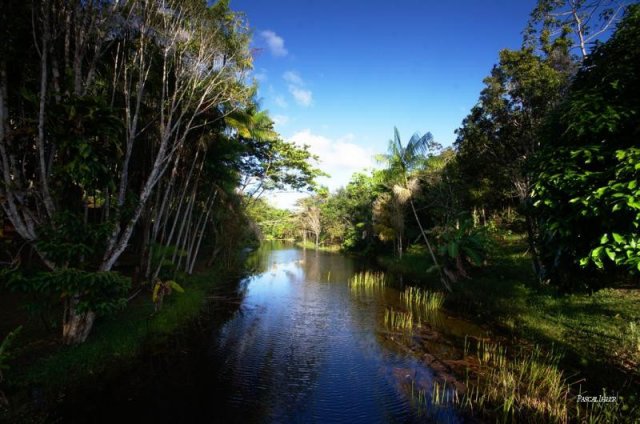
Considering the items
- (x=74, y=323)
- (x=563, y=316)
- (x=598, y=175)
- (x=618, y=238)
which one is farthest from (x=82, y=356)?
(x=563, y=316)

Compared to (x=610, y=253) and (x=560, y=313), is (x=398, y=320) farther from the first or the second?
(x=610, y=253)

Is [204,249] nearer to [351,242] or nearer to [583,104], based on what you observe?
[351,242]

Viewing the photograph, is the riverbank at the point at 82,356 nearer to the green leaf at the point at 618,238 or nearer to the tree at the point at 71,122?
the tree at the point at 71,122

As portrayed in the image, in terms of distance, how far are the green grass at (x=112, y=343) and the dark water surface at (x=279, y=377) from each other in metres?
0.60

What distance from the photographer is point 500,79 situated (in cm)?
1462

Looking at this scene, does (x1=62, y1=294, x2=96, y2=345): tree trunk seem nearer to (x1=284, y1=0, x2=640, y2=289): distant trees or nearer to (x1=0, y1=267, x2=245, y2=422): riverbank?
(x1=0, y1=267, x2=245, y2=422): riverbank

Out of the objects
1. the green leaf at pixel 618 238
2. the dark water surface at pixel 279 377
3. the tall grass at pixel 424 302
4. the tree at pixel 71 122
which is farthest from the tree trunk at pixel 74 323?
the tall grass at pixel 424 302

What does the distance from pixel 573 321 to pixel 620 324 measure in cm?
121

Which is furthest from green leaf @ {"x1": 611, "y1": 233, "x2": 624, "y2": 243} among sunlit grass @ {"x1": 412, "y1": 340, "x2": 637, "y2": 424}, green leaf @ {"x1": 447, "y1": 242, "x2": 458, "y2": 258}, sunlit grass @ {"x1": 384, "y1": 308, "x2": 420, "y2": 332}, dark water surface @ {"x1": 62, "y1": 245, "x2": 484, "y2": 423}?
green leaf @ {"x1": 447, "y1": 242, "x2": 458, "y2": 258}

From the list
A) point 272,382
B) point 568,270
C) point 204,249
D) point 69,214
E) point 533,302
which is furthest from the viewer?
point 204,249

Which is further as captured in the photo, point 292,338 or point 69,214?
point 292,338

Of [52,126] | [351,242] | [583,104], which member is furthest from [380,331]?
[351,242]

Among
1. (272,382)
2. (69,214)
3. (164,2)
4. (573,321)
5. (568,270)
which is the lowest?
(272,382)

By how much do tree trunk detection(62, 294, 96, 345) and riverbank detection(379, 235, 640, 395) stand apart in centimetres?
1051
